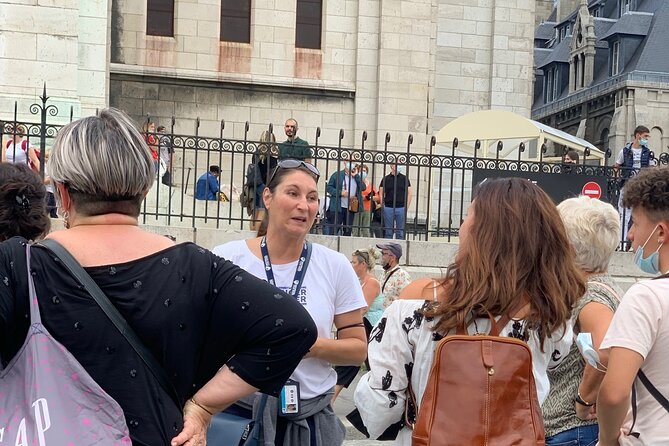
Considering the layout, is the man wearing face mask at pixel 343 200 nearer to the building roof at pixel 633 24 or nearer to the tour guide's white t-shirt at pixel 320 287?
the tour guide's white t-shirt at pixel 320 287

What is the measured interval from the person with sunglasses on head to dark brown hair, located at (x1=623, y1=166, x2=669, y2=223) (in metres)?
1.37

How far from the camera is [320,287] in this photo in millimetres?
4578

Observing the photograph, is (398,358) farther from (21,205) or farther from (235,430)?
(21,205)

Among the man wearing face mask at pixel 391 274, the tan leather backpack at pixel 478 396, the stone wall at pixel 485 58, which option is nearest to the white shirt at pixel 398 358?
the tan leather backpack at pixel 478 396

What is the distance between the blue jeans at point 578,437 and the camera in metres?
4.02

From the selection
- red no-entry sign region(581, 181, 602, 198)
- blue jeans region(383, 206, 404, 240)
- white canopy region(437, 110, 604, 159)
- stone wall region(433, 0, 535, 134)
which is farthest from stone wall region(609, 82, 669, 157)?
blue jeans region(383, 206, 404, 240)

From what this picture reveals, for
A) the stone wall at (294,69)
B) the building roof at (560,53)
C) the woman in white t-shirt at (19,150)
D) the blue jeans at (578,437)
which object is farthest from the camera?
the building roof at (560,53)

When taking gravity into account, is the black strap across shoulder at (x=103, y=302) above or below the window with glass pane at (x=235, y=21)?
below

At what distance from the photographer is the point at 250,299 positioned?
2830mm

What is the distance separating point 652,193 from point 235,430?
6.15ft

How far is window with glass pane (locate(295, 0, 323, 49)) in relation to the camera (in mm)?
21797

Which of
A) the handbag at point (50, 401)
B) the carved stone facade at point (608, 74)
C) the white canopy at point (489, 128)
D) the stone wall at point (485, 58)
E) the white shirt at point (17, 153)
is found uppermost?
the carved stone facade at point (608, 74)

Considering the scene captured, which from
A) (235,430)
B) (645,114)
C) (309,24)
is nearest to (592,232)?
(235,430)

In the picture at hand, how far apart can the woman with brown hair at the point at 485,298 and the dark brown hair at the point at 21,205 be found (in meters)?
1.30
